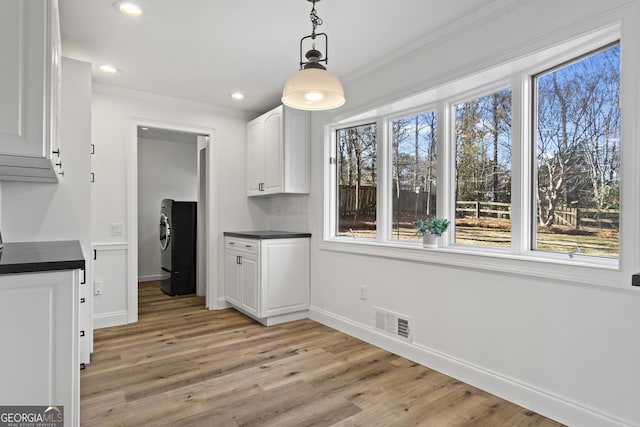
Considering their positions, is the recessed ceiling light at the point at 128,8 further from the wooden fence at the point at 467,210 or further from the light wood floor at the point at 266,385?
the light wood floor at the point at 266,385

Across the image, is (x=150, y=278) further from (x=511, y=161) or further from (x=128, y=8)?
(x=511, y=161)

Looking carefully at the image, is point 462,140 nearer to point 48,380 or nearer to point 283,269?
point 283,269

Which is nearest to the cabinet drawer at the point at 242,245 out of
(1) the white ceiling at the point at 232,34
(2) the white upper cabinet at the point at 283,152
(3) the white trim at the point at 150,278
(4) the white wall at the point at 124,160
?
(4) the white wall at the point at 124,160

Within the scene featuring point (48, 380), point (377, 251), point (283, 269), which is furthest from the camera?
point (283, 269)

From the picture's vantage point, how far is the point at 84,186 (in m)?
2.85

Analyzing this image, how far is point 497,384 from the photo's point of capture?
2275 mm

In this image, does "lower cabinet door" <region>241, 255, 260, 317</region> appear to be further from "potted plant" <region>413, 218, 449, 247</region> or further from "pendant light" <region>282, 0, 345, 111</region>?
"pendant light" <region>282, 0, 345, 111</region>

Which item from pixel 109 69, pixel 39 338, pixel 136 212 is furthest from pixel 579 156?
pixel 136 212

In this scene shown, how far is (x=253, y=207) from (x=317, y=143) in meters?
1.27

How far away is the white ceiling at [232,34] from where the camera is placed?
2301 millimetres

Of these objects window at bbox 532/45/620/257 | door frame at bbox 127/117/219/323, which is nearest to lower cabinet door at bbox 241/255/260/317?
door frame at bbox 127/117/219/323

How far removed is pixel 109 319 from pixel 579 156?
13.5 ft

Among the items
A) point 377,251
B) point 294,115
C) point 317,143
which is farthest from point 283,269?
point 294,115

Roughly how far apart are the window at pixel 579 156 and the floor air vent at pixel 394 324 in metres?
1.11
